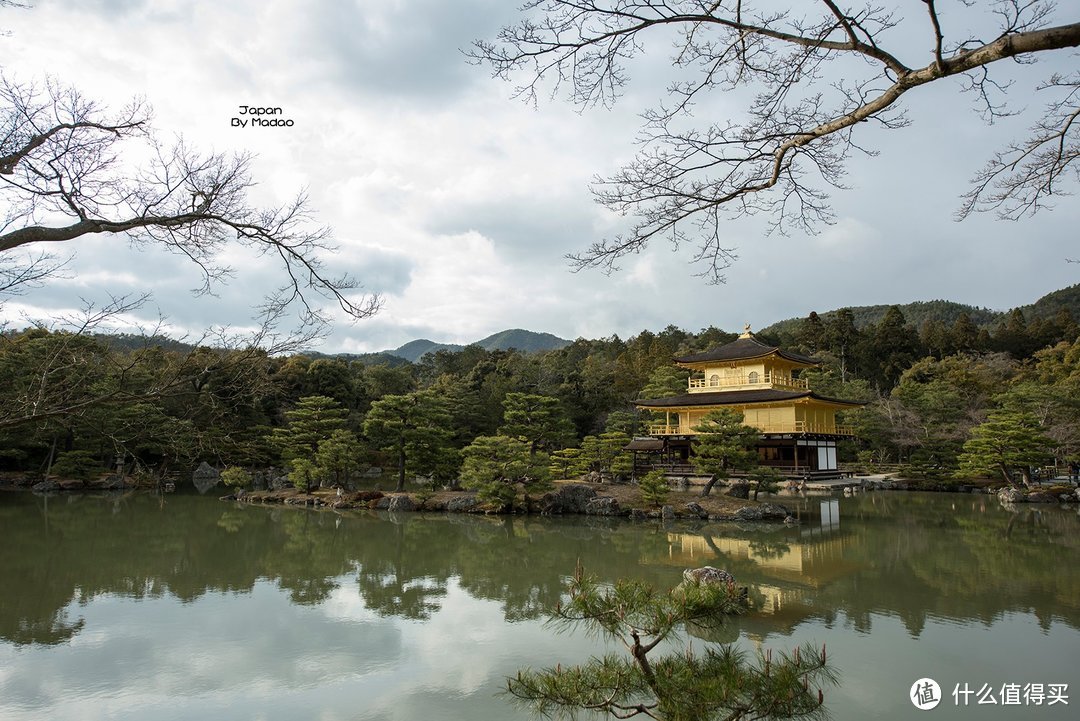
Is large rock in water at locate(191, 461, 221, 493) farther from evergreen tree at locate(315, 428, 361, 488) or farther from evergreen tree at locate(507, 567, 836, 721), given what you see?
evergreen tree at locate(507, 567, 836, 721)

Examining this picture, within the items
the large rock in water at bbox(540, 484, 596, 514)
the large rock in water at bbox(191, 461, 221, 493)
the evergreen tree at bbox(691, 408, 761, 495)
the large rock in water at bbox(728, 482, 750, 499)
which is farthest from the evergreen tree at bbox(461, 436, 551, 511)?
the large rock in water at bbox(191, 461, 221, 493)

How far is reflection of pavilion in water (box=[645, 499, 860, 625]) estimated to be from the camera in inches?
251

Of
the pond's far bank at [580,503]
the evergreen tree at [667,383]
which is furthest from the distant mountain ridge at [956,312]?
the pond's far bank at [580,503]

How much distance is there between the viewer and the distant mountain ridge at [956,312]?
1730 inches

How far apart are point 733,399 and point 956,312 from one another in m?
51.0

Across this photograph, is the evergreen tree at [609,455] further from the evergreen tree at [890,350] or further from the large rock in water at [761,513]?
the evergreen tree at [890,350]

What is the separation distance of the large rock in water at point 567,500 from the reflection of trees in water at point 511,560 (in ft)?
2.08

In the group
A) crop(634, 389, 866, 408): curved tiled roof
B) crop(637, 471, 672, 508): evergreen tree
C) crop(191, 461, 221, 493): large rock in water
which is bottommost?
crop(191, 461, 221, 493): large rock in water

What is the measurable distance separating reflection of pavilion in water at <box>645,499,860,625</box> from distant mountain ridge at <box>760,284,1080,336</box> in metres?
32.6

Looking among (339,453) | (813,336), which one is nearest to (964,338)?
(813,336)

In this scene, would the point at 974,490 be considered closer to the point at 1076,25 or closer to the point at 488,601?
the point at 488,601

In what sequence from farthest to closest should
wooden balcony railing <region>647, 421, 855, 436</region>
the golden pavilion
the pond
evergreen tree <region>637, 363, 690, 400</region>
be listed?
evergreen tree <region>637, 363, 690, 400</region>
the golden pavilion
wooden balcony railing <region>647, 421, 855, 436</region>
the pond

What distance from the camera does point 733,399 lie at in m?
18.8

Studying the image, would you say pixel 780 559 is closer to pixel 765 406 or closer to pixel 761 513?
pixel 761 513
